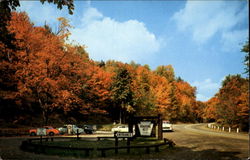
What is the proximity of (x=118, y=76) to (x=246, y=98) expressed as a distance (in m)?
29.6

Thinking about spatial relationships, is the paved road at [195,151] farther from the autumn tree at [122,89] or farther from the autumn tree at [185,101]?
the autumn tree at [185,101]

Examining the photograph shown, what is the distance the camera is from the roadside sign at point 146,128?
17391 millimetres

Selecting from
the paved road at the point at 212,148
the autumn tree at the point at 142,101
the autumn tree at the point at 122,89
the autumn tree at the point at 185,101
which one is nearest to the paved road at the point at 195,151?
the paved road at the point at 212,148

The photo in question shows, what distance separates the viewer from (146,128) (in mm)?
17438

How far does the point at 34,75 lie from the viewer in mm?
28094

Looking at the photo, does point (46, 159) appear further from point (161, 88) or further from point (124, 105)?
point (161, 88)

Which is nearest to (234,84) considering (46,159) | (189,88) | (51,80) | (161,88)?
(161,88)

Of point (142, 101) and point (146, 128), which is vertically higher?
point (142, 101)

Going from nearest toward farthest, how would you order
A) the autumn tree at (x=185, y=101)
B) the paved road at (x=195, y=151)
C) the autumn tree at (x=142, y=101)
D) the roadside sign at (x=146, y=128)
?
the paved road at (x=195, y=151), the roadside sign at (x=146, y=128), the autumn tree at (x=142, y=101), the autumn tree at (x=185, y=101)

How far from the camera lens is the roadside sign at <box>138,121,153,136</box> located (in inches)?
685

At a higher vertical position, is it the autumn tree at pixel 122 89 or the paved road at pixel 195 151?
the autumn tree at pixel 122 89

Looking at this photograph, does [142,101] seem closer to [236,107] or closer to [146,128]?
[236,107]

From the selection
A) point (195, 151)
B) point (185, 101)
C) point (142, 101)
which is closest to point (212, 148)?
point (195, 151)

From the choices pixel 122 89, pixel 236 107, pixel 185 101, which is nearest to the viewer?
pixel 236 107
